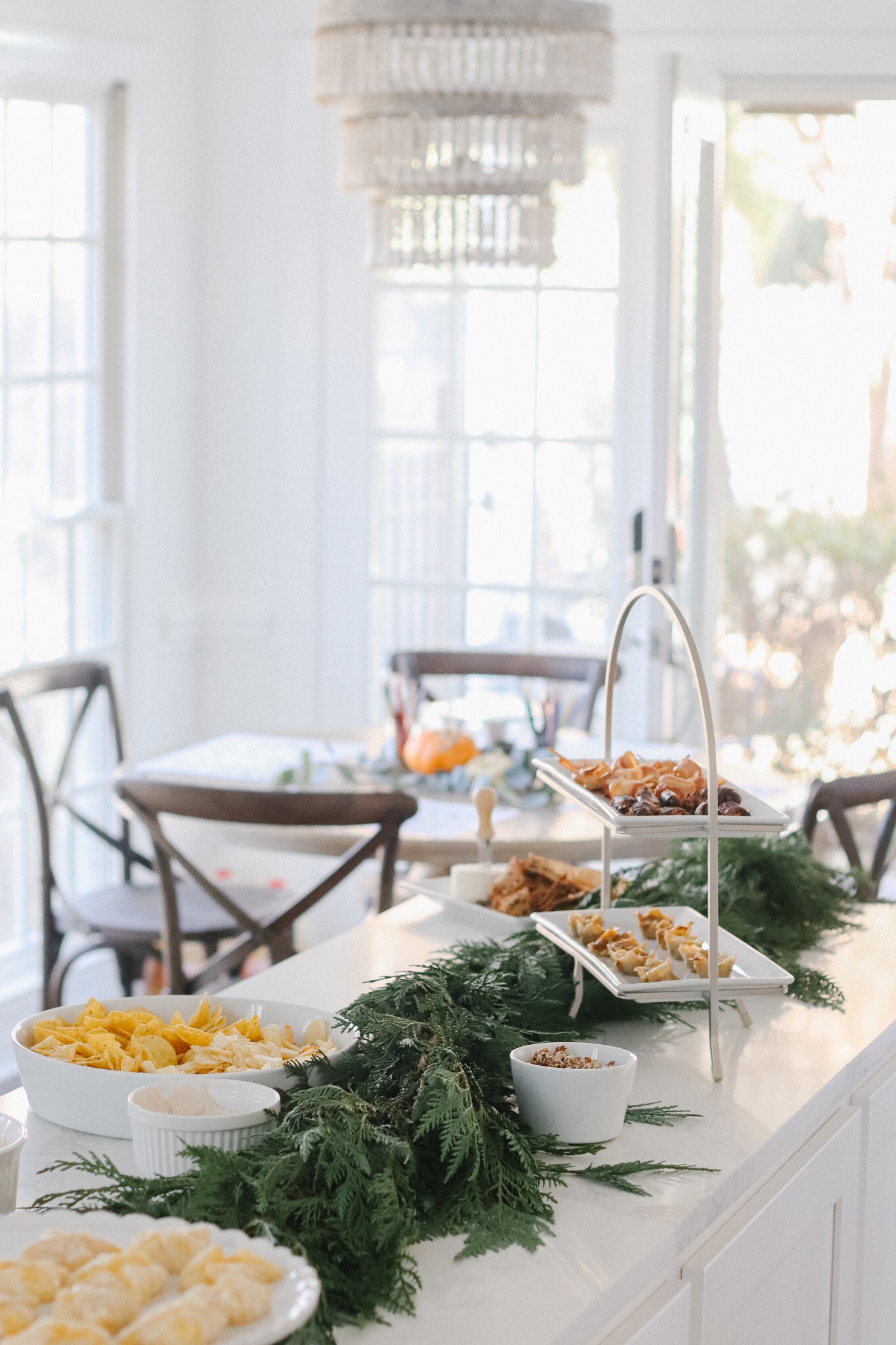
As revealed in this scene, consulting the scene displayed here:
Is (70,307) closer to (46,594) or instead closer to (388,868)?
(46,594)

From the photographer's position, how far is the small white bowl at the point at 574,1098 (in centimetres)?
122

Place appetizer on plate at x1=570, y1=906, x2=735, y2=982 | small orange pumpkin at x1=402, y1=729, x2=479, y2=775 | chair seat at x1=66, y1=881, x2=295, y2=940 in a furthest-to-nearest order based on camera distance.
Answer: chair seat at x1=66, y1=881, x2=295, y2=940 < small orange pumpkin at x1=402, y1=729, x2=479, y2=775 < appetizer on plate at x1=570, y1=906, x2=735, y2=982

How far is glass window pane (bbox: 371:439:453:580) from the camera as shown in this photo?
436 centimetres

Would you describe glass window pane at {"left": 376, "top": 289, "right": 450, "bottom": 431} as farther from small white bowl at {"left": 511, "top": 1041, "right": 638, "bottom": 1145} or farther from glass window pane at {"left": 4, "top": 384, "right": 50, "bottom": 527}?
small white bowl at {"left": 511, "top": 1041, "right": 638, "bottom": 1145}

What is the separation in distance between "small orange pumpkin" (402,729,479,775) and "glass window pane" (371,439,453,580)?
1391 mm

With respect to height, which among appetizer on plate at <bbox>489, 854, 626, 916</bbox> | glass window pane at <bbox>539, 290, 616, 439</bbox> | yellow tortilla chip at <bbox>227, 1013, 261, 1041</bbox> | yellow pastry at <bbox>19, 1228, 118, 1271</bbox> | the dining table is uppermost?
glass window pane at <bbox>539, 290, 616, 439</bbox>

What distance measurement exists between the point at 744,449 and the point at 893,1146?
5.47 m

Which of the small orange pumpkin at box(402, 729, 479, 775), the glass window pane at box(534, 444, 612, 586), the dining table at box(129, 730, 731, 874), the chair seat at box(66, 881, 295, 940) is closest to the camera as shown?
the dining table at box(129, 730, 731, 874)

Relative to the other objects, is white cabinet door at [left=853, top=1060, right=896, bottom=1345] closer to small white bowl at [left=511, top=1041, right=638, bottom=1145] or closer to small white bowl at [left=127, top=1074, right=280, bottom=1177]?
small white bowl at [left=511, top=1041, right=638, bottom=1145]

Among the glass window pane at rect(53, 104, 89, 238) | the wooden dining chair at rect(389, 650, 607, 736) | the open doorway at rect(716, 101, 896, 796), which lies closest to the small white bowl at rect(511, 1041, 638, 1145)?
the wooden dining chair at rect(389, 650, 607, 736)

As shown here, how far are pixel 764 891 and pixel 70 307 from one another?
2832 mm

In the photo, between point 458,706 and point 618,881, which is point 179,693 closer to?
point 458,706

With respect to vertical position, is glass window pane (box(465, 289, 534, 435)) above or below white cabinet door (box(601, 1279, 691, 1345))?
above

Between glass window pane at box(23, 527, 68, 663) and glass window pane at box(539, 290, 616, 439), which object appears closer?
glass window pane at box(23, 527, 68, 663)
